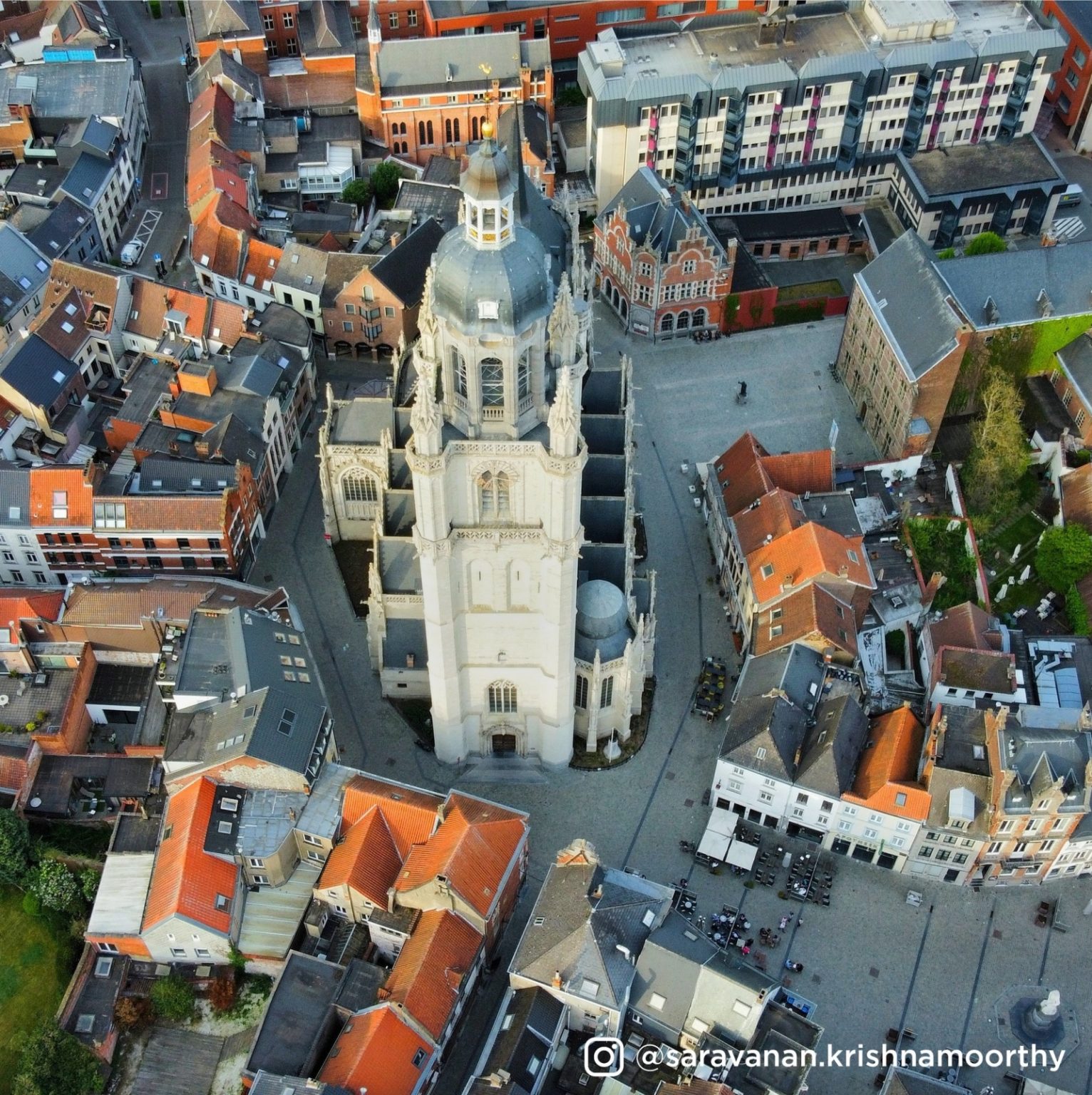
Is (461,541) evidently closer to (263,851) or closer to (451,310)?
(451,310)

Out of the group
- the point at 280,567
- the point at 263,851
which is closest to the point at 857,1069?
the point at 263,851

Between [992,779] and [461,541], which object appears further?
[992,779]

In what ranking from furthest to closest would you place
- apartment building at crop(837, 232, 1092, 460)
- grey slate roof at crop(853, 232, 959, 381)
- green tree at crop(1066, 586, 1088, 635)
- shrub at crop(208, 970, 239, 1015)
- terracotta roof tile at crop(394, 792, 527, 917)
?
apartment building at crop(837, 232, 1092, 460), grey slate roof at crop(853, 232, 959, 381), green tree at crop(1066, 586, 1088, 635), shrub at crop(208, 970, 239, 1015), terracotta roof tile at crop(394, 792, 527, 917)

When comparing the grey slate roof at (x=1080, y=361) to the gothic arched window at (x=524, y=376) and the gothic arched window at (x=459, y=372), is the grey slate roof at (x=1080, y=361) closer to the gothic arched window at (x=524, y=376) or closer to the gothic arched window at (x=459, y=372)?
the gothic arched window at (x=524, y=376)

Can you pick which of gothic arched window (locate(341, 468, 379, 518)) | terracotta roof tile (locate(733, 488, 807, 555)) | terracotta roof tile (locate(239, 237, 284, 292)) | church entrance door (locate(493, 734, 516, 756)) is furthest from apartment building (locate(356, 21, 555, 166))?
church entrance door (locate(493, 734, 516, 756))

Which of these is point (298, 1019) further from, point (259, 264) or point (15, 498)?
point (259, 264)

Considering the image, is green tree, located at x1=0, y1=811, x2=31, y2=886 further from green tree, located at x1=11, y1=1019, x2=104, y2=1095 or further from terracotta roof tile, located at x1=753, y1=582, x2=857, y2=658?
terracotta roof tile, located at x1=753, y1=582, x2=857, y2=658
